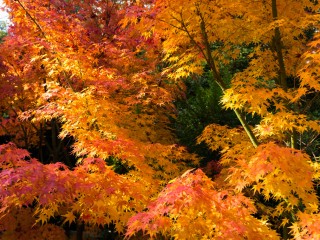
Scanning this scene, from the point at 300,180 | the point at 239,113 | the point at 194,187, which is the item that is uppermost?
the point at 239,113

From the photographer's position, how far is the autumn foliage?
→ 3.26 metres

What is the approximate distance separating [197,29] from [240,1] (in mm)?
809

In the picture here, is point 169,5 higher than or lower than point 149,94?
higher

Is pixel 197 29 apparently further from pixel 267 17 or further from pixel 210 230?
pixel 210 230

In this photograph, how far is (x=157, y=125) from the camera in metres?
6.92

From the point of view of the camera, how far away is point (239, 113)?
5.06 metres

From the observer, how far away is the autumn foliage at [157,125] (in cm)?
326

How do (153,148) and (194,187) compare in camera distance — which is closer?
(194,187)

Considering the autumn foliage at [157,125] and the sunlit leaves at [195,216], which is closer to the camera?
the sunlit leaves at [195,216]

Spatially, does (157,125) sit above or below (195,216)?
above

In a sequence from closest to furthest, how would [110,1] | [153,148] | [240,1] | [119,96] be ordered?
[240,1], [153,148], [119,96], [110,1]

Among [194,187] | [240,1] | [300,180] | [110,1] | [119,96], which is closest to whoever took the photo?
[194,187]

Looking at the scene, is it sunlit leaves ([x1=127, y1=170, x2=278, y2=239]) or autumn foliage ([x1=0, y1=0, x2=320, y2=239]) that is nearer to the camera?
sunlit leaves ([x1=127, y1=170, x2=278, y2=239])

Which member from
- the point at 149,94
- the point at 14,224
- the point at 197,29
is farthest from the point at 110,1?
the point at 14,224
